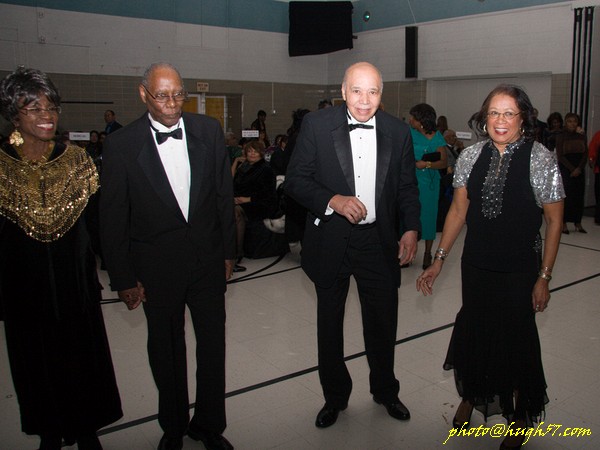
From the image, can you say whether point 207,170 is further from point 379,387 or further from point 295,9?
point 295,9

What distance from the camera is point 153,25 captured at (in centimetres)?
1216

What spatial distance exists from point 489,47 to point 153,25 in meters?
7.02

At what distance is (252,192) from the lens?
6.23 metres

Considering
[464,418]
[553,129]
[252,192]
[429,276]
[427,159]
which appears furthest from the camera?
[553,129]

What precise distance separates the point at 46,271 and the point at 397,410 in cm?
179

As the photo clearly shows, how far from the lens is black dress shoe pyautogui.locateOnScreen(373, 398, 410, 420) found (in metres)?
2.84

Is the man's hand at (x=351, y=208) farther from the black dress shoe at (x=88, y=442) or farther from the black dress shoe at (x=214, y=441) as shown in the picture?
the black dress shoe at (x=88, y=442)

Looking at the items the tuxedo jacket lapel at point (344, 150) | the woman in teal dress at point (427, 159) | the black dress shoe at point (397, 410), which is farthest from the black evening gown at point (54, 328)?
the woman in teal dress at point (427, 159)

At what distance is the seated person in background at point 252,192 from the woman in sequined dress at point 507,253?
362 cm

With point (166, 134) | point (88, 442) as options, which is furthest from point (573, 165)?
point (88, 442)

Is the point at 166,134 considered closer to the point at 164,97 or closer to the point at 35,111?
the point at 164,97

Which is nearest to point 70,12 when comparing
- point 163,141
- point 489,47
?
point 489,47

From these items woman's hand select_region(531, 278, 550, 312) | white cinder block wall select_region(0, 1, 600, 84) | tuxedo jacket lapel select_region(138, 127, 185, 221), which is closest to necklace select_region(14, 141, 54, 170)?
tuxedo jacket lapel select_region(138, 127, 185, 221)

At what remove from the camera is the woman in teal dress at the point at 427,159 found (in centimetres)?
558
